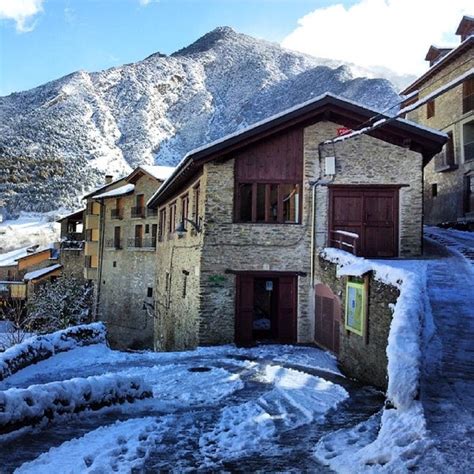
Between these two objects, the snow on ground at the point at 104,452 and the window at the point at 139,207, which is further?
the window at the point at 139,207

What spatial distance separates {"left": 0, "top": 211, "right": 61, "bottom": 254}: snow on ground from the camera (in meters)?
53.2

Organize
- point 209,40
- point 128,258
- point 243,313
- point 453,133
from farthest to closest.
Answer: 1. point 209,40
2. point 128,258
3. point 453,133
4. point 243,313

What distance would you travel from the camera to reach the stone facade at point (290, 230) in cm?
1385

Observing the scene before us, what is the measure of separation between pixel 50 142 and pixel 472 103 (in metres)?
54.3

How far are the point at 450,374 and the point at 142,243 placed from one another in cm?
2422

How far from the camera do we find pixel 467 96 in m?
24.6

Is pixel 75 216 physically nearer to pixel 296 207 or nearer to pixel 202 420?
pixel 296 207

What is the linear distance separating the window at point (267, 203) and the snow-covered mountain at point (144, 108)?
1897 inches

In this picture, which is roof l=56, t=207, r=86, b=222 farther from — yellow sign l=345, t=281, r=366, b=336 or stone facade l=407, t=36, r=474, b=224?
yellow sign l=345, t=281, r=366, b=336

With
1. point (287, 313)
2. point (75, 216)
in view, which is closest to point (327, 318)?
point (287, 313)

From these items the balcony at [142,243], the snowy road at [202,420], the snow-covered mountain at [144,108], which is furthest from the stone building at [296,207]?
the snow-covered mountain at [144,108]

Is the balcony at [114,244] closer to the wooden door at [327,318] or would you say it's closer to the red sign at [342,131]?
the wooden door at [327,318]

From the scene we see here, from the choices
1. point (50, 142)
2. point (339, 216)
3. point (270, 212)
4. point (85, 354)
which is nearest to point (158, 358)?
point (85, 354)

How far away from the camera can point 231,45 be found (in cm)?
10362
